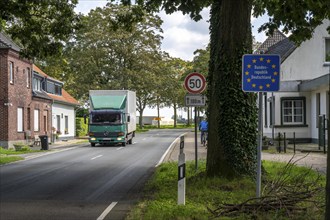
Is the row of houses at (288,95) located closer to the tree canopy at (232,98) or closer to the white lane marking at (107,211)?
the tree canopy at (232,98)

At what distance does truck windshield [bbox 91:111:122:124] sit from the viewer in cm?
3142

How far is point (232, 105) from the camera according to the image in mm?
11258

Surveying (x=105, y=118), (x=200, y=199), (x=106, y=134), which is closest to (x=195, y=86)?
(x=200, y=199)

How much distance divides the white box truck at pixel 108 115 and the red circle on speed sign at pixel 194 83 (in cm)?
1671

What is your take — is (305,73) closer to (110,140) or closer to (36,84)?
(110,140)

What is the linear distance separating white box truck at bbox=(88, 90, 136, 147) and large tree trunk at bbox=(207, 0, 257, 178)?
66.5 feet

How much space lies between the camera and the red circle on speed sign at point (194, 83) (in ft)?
49.2

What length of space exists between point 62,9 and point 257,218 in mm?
12285

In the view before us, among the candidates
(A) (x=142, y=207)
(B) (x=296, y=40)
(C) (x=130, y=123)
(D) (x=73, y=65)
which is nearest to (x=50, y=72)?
(D) (x=73, y=65)

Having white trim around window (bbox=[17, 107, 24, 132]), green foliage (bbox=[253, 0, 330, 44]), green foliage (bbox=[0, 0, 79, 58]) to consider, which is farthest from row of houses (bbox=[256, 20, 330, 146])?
white trim around window (bbox=[17, 107, 24, 132])

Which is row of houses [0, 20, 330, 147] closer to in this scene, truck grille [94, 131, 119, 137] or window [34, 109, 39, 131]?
window [34, 109, 39, 131]

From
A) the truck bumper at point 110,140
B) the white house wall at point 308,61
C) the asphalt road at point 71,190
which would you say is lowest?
the asphalt road at point 71,190

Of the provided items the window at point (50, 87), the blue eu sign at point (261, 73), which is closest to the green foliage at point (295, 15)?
the blue eu sign at point (261, 73)

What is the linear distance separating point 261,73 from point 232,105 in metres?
3.26
